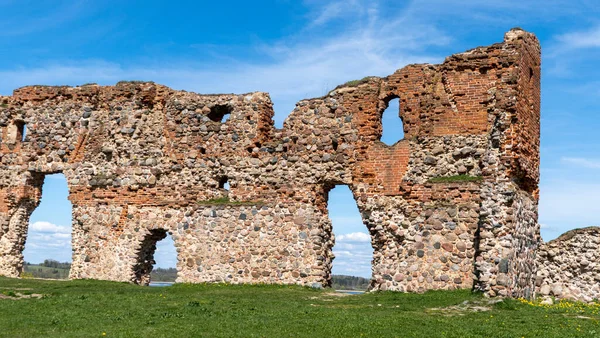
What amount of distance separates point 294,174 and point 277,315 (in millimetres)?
6862

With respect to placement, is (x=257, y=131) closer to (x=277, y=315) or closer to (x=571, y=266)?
(x=277, y=315)

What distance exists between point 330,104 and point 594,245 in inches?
296

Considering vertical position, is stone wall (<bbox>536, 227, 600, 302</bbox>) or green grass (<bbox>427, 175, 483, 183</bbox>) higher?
green grass (<bbox>427, 175, 483, 183</bbox>)

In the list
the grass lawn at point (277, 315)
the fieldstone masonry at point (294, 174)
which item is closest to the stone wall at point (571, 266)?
the fieldstone masonry at point (294, 174)

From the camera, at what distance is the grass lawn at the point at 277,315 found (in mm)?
11336

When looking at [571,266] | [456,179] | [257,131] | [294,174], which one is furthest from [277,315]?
[571,266]

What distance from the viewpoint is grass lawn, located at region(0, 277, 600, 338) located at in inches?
446

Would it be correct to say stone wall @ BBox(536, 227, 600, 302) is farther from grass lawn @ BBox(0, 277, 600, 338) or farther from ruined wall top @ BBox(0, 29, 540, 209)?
ruined wall top @ BBox(0, 29, 540, 209)

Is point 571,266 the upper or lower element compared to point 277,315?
→ upper

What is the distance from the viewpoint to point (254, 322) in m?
12.0

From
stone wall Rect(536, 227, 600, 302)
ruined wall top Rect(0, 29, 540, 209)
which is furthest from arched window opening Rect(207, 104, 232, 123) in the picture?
stone wall Rect(536, 227, 600, 302)

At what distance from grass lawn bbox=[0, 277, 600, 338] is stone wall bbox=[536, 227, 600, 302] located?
0.93 m

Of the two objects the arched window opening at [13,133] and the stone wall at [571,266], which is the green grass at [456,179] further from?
the arched window opening at [13,133]

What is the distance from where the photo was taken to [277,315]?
42.6 ft
